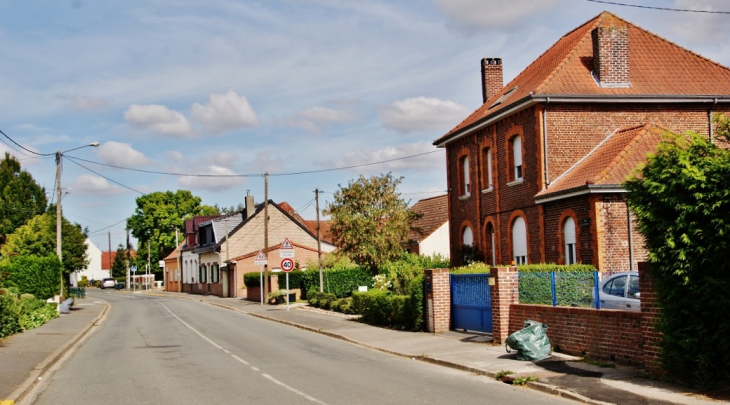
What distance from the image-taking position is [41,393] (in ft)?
39.2

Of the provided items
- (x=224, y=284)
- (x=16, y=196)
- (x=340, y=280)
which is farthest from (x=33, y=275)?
(x=16, y=196)

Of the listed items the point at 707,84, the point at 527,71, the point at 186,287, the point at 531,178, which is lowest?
the point at 186,287

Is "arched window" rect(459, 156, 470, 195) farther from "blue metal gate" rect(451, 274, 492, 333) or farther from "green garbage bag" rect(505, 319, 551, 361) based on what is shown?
"green garbage bag" rect(505, 319, 551, 361)

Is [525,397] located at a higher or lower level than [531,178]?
lower

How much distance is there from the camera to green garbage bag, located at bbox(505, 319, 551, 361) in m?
13.6

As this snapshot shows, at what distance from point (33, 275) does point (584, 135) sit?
24.2m

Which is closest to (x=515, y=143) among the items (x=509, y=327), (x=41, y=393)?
(x=509, y=327)

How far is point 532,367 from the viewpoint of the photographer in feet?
42.2

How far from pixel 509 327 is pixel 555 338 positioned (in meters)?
1.78

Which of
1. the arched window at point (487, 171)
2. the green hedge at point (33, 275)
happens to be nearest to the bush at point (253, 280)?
the green hedge at point (33, 275)

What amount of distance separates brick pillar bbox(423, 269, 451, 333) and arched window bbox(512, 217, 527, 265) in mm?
7251

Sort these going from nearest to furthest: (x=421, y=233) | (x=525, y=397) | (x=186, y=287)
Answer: (x=525, y=397) < (x=421, y=233) < (x=186, y=287)

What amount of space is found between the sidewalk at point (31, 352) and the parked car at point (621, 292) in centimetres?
1118

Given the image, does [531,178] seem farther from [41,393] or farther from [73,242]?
[73,242]
